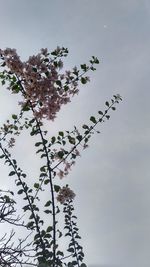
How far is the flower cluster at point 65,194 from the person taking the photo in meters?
7.73

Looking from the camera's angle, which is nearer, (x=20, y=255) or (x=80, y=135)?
(x=20, y=255)

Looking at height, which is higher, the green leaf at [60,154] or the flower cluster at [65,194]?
→ the green leaf at [60,154]

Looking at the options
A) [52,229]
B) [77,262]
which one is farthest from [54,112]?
[77,262]

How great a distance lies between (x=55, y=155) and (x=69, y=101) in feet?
3.31

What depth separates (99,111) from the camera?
8.58 meters

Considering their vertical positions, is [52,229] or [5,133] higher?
[5,133]

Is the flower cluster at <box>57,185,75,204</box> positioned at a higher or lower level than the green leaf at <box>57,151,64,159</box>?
lower

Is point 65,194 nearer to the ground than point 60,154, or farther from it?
nearer to the ground

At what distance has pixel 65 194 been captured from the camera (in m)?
7.79

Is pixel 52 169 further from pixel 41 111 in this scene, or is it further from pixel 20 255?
pixel 20 255

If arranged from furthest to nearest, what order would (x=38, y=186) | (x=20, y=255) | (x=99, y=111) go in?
(x=99, y=111)
(x=38, y=186)
(x=20, y=255)

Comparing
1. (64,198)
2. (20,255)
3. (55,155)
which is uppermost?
(55,155)

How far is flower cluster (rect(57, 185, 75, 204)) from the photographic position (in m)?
7.73

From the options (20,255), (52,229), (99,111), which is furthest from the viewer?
(99,111)
